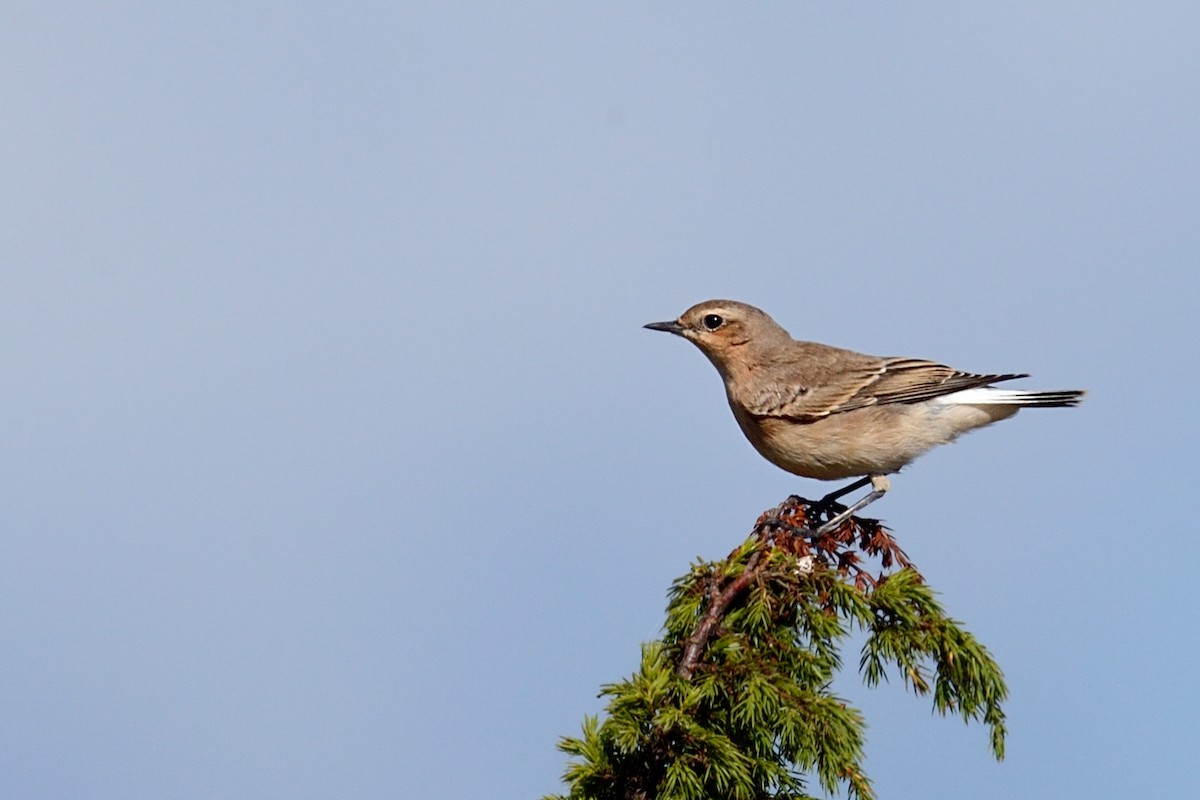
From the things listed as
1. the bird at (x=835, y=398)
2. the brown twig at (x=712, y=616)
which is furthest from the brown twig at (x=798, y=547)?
the bird at (x=835, y=398)

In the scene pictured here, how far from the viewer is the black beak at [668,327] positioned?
415 inches

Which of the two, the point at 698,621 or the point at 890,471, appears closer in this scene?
the point at 698,621

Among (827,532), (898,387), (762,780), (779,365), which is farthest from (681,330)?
(762,780)

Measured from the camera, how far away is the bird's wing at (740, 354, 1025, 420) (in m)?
9.79

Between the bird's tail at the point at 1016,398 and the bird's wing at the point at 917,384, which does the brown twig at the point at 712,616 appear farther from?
the bird's tail at the point at 1016,398

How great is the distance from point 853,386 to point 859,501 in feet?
6.11

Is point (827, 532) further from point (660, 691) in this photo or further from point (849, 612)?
point (660, 691)

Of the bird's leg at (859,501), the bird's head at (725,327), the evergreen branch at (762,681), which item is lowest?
the evergreen branch at (762,681)

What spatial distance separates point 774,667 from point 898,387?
519 centimetres

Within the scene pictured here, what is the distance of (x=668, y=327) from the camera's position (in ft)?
34.9

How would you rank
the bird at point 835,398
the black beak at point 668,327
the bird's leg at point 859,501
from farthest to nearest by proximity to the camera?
the black beak at point 668,327 → the bird at point 835,398 → the bird's leg at point 859,501

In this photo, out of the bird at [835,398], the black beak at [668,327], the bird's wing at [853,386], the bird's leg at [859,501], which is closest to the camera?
the bird's leg at [859,501]

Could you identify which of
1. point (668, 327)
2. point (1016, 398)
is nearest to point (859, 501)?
point (1016, 398)

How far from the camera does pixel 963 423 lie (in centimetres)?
1003
